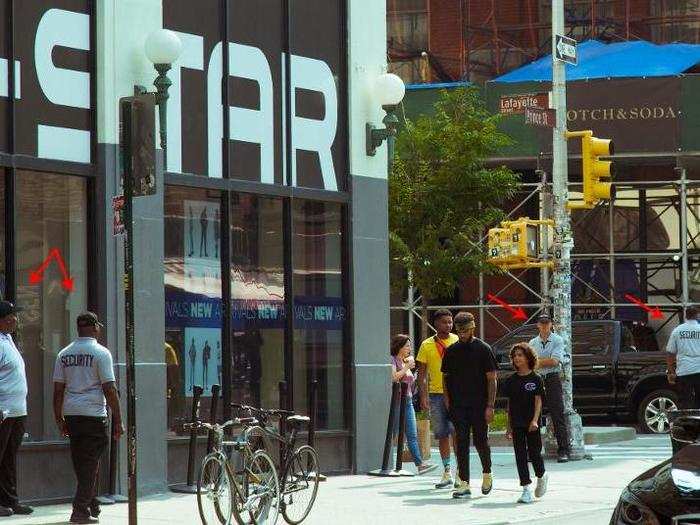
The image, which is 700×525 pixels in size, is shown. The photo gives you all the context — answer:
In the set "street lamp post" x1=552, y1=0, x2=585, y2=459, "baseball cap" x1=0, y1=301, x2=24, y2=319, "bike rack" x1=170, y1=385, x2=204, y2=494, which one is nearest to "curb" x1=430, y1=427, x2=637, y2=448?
"street lamp post" x1=552, y1=0, x2=585, y2=459

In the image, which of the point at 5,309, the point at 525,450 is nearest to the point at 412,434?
the point at 525,450

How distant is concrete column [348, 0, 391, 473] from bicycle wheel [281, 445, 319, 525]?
15.8ft

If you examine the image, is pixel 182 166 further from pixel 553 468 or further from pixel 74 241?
pixel 553 468

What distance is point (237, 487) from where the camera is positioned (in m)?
12.1

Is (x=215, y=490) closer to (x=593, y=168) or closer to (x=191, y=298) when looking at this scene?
(x=191, y=298)

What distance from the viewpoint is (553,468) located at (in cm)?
1973

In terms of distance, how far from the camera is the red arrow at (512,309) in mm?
36125

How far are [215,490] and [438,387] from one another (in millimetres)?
5449

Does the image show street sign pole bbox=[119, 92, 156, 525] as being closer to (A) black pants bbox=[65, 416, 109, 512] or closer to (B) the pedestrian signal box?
(A) black pants bbox=[65, 416, 109, 512]

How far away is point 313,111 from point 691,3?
24677 millimetres

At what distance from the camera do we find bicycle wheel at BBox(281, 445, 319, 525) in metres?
13.3

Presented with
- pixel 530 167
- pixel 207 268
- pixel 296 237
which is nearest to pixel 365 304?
pixel 296 237

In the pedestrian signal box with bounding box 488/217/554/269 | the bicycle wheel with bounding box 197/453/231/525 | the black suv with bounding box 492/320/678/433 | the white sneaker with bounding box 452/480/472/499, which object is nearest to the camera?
the bicycle wheel with bounding box 197/453/231/525

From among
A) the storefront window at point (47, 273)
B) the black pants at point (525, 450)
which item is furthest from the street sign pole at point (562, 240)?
the storefront window at point (47, 273)
